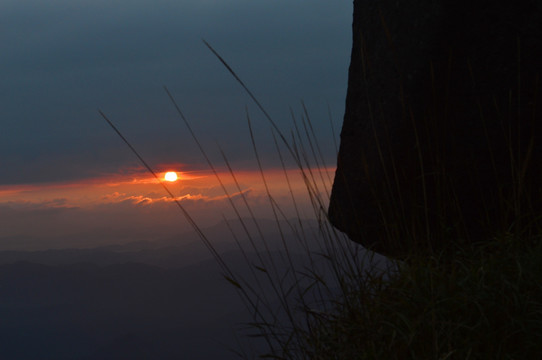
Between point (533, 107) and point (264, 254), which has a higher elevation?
point (533, 107)

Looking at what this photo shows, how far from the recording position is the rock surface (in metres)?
2.11

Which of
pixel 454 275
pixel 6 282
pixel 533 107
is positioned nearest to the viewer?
pixel 454 275

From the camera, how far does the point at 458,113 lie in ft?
7.14

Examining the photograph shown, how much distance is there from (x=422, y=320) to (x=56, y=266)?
122m

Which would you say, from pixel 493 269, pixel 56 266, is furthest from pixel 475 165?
pixel 56 266

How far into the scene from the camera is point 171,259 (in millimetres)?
108438

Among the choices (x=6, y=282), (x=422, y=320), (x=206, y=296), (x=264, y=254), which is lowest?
(x=206, y=296)

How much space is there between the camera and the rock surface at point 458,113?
6.91 feet

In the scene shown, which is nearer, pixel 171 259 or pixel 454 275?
pixel 454 275

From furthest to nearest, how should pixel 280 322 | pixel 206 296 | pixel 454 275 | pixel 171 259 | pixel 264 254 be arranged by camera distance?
pixel 171 259
pixel 206 296
pixel 264 254
pixel 280 322
pixel 454 275

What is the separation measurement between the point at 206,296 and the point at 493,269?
87688 mm

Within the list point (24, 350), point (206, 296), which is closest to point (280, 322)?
point (24, 350)

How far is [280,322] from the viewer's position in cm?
177

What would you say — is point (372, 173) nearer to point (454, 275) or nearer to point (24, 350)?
point (454, 275)
